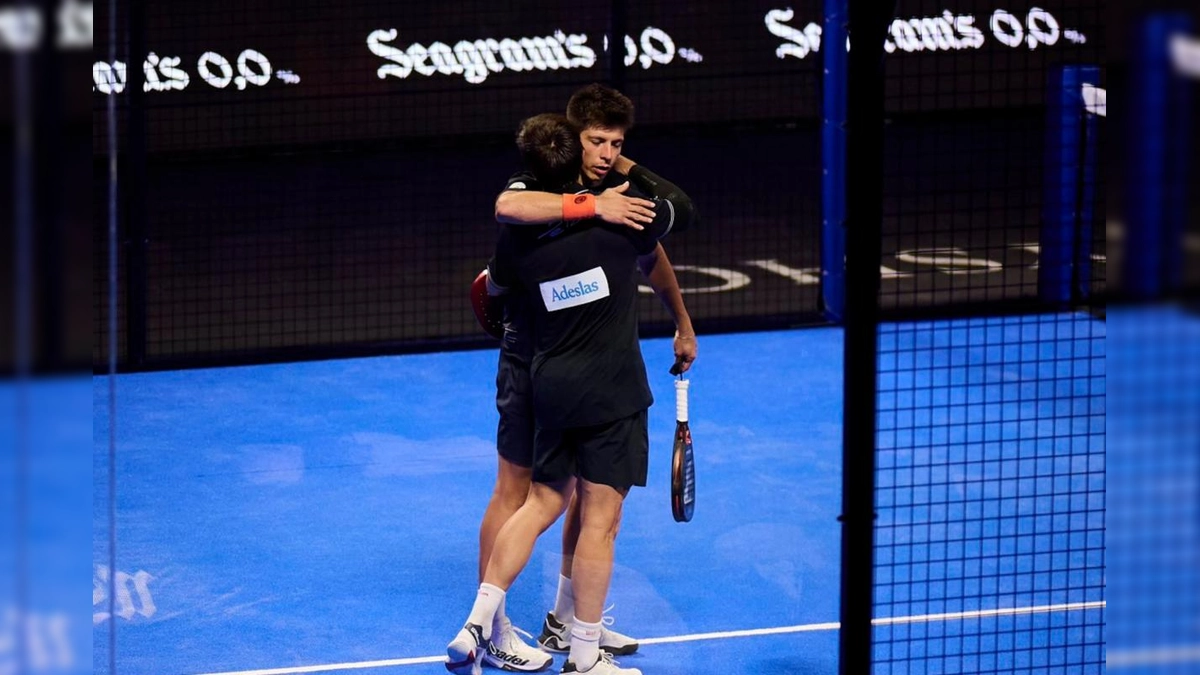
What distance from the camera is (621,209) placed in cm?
548

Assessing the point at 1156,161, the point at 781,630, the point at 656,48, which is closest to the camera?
the point at 1156,161

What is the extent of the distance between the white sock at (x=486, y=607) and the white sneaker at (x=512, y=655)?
35 cm

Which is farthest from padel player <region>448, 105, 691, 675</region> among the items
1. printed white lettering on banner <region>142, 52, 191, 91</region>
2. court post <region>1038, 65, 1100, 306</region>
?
printed white lettering on banner <region>142, 52, 191, 91</region>

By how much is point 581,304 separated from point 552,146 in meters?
0.55

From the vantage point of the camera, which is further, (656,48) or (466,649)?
(656,48)

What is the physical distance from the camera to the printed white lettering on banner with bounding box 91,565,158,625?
6.64 m

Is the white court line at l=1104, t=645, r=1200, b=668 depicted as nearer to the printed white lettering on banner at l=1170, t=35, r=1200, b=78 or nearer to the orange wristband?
the orange wristband

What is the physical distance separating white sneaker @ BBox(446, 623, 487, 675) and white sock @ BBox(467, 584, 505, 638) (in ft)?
0.08

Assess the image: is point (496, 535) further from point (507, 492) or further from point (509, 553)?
point (509, 553)

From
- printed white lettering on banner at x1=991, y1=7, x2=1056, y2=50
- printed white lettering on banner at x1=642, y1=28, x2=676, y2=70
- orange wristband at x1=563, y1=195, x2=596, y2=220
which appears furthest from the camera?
printed white lettering on banner at x1=642, y1=28, x2=676, y2=70

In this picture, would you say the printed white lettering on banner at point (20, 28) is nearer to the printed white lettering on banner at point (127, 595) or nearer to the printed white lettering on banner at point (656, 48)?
the printed white lettering on banner at point (127, 595)

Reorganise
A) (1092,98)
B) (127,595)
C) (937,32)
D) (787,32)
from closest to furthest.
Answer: (127,595) → (1092,98) → (937,32) → (787,32)

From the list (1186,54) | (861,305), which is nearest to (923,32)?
(861,305)

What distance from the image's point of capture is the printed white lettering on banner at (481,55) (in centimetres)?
1476
